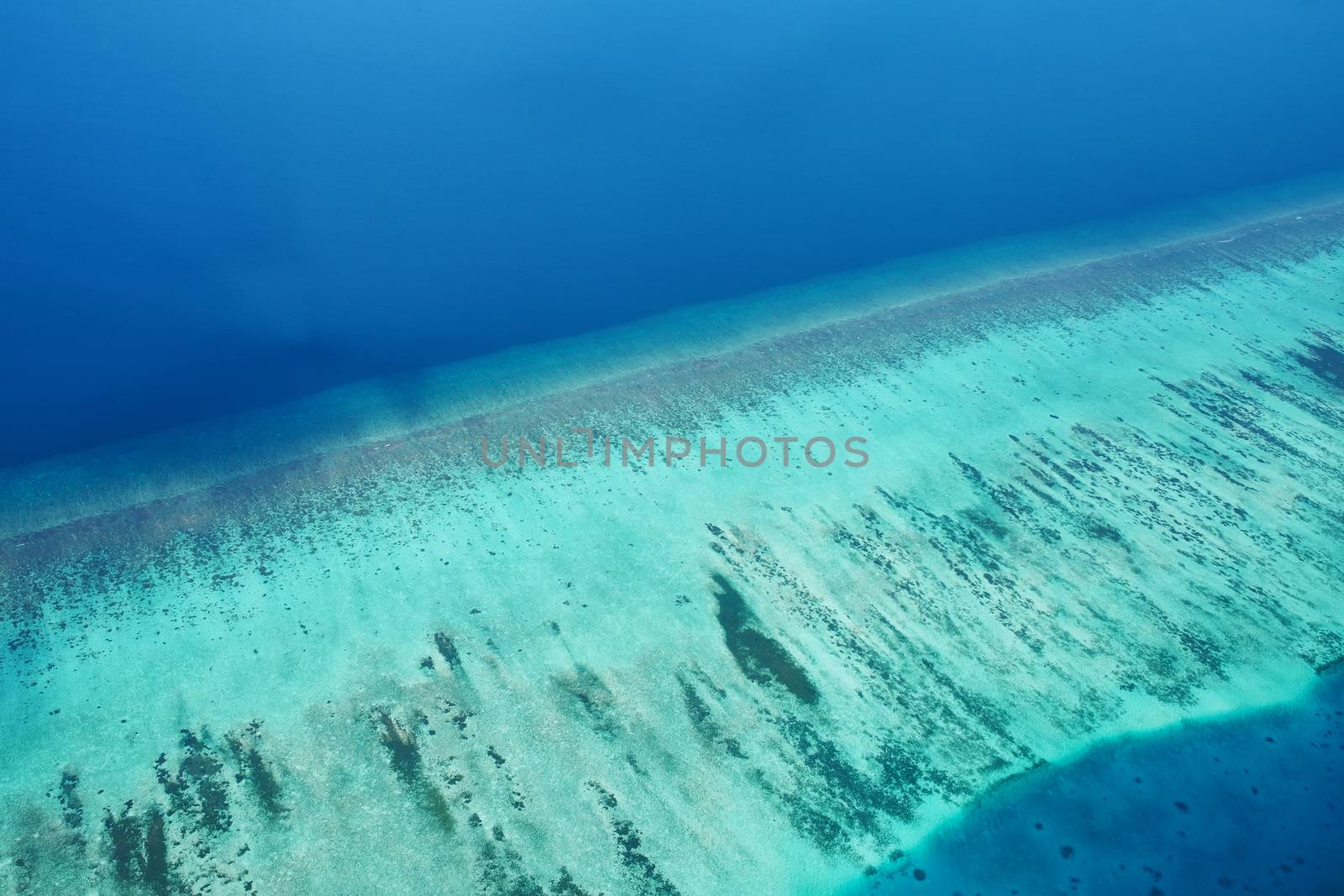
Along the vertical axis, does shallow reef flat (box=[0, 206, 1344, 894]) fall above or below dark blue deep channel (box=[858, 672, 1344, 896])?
above

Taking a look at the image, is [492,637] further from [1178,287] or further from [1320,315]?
[1320,315]

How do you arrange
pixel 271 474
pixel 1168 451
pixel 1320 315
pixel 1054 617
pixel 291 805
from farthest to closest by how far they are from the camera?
pixel 1320 315, pixel 1168 451, pixel 271 474, pixel 1054 617, pixel 291 805

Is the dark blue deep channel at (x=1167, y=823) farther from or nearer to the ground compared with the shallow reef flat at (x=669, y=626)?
nearer to the ground

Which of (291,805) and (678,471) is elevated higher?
(678,471)

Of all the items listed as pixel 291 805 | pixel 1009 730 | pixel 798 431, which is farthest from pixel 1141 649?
pixel 291 805

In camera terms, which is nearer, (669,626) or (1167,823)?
(1167,823)
